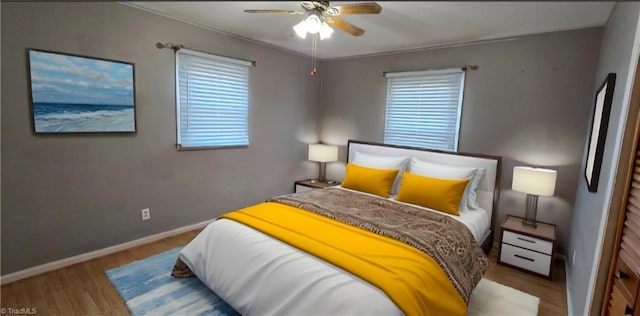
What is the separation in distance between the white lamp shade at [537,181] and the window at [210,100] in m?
3.11

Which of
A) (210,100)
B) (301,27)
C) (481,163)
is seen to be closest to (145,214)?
(210,100)

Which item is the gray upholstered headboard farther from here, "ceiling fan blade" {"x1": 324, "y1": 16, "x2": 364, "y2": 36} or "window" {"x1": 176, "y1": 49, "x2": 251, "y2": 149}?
"window" {"x1": 176, "y1": 49, "x2": 251, "y2": 149}

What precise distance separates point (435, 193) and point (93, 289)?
296cm

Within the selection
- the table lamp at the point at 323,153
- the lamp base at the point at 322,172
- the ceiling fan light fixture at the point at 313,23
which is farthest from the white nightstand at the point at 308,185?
the ceiling fan light fixture at the point at 313,23

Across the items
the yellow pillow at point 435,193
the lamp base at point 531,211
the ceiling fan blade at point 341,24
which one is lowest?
the lamp base at point 531,211

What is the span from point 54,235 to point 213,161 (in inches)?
60.9

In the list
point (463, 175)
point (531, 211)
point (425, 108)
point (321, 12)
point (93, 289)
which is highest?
point (321, 12)

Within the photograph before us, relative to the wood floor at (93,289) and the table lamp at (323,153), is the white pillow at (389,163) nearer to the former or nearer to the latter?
the table lamp at (323,153)

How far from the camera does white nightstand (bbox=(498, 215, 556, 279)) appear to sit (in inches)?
101

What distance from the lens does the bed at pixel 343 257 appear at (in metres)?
1.48

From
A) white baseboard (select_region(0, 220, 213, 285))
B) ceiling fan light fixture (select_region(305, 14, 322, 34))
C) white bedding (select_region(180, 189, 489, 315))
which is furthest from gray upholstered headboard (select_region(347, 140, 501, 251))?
white baseboard (select_region(0, 220, 213, 285))

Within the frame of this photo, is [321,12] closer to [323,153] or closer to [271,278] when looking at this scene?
[271,278]

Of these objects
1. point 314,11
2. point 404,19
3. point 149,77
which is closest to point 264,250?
point 314,11

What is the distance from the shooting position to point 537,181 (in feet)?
8.59
